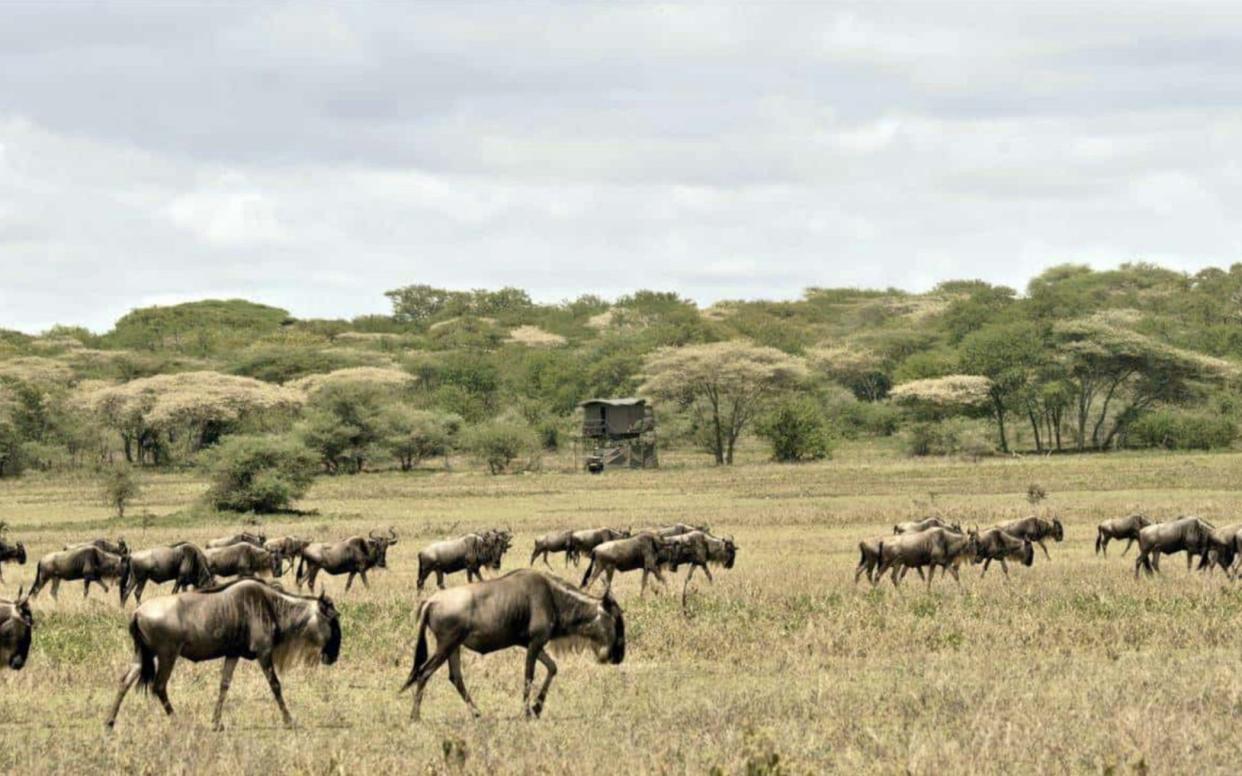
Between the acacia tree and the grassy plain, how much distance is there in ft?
174

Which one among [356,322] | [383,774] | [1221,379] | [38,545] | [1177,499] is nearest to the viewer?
[383,774]

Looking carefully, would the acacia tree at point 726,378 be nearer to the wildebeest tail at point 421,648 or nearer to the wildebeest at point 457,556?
the wildebeest at point 457,556

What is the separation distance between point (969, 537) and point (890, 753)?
1456 cm

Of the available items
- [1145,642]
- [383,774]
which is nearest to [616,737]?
[383,774]

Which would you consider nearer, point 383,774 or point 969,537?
point 383,774

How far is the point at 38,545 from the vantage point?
3597cm

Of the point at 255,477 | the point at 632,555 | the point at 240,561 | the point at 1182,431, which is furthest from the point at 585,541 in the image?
the point at 1182,431

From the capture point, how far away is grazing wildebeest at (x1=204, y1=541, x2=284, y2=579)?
84.3ft

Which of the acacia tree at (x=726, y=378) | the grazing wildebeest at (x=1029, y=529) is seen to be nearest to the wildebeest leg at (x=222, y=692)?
the grazing wildebeest at (x=1029, y=529)

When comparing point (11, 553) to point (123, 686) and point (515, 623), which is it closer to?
point (123, 686)

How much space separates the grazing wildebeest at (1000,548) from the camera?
26.7 m

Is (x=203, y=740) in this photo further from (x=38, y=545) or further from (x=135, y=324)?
(x=135, y=324)

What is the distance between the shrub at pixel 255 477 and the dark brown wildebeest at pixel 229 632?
117ft

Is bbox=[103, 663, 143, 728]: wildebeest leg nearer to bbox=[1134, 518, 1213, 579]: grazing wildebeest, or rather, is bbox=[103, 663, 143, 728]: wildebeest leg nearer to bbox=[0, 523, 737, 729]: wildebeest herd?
bbox=[0, 523, 737, 729]: wildebeest herd
